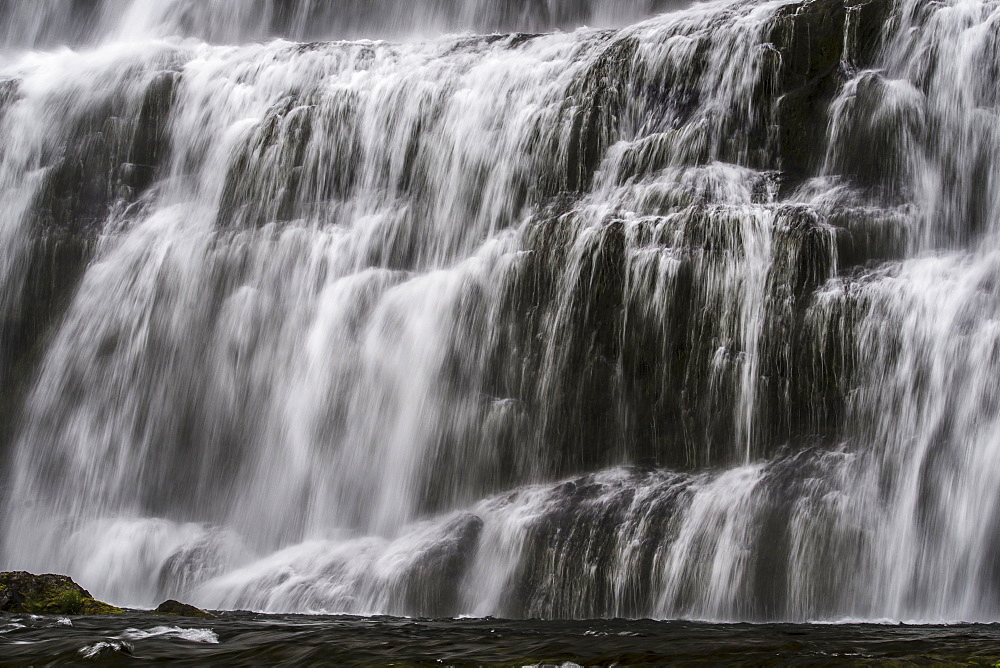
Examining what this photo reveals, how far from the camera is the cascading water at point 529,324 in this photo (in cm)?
1316

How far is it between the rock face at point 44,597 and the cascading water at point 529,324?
2412mm

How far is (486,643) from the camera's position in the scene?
986 centimetres

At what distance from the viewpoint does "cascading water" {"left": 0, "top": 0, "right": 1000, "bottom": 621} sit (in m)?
13.2

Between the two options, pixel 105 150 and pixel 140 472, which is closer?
pixel 140 472

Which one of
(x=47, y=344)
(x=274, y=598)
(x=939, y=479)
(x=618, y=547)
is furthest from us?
(x=47, y=344)

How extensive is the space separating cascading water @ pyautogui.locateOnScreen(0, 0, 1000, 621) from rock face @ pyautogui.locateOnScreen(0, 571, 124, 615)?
95.0 inches

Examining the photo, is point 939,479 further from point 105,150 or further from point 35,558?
point 105,150

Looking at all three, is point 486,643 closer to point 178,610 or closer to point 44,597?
point 178,610

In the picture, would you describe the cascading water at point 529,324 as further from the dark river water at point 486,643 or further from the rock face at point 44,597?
the rock face at point 44,597

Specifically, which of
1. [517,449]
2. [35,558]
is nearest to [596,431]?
[517,449]

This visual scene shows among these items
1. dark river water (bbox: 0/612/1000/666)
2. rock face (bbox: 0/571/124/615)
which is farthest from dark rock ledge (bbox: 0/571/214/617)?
dark river water (bbox: 0/612/1000/666)

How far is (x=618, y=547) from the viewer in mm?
13383

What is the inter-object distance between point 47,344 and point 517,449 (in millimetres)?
9838

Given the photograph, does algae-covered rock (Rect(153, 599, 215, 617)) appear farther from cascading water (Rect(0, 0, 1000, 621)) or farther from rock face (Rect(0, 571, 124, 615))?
cascading water (Rect(0, 0, 1000, 621))
